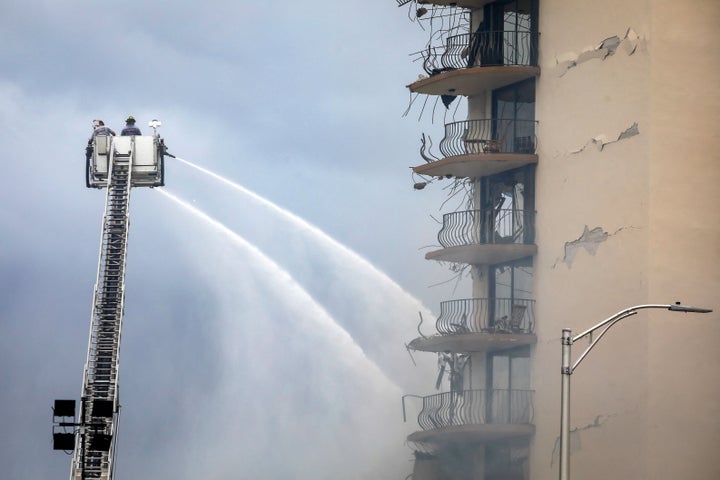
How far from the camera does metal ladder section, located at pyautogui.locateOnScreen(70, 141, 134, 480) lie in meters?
61.8

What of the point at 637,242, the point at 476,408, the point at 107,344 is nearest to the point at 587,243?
the point at 637,242

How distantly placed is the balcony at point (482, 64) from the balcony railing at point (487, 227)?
562 centimetres

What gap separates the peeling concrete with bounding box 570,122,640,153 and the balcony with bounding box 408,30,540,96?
16.2 ft

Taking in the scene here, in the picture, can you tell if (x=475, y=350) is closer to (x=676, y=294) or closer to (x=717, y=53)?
(x=676, y=294)

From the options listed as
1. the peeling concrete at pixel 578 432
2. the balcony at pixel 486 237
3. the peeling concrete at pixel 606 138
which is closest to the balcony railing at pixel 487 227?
the balcony at pixel 486 237

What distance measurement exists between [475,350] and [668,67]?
590 inches

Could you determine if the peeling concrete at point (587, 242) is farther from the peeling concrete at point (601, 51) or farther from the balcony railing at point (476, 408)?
the peeling concrete at point (601, 51)

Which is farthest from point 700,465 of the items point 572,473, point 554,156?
point 554,156

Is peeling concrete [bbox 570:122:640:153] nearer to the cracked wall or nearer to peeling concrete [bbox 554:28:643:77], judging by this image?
peeling concrete [bbox 554:28:643:77]

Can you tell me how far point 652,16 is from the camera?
62.9m

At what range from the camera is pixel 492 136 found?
70.3 metres

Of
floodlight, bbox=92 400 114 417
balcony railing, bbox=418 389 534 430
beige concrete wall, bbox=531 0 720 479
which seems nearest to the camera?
beige concrete wall, bbox=531 0 720 479

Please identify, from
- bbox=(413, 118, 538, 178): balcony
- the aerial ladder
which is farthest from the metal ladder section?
bbox=(413, 118, 538, 178): balcony

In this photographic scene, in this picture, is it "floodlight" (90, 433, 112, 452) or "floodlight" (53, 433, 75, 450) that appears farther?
"floodlight" (90, 433, 112, 452)
